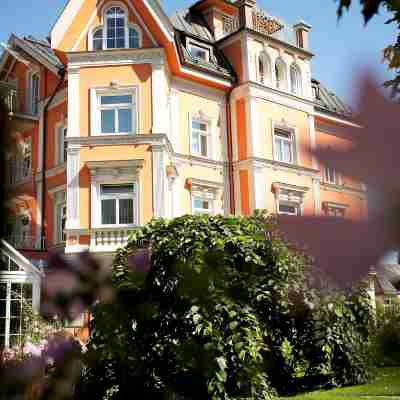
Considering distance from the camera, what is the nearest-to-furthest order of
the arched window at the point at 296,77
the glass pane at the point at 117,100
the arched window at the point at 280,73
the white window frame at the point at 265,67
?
1. the arched window at the point at 296,77
2. the glass pane at the point at 117,100
3. the arched window at the point at 280,73
4. the white window frame at the point at 265,67

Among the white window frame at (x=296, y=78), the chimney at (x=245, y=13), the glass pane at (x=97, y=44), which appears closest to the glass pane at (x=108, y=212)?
the glass pane at (x=97, y=44)

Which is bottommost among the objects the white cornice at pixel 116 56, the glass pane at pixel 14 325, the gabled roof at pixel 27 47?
the glass pane at pixel 14 325

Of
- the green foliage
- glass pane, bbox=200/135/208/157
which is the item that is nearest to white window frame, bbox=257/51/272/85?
glass pane, bbox=200/135/208/157

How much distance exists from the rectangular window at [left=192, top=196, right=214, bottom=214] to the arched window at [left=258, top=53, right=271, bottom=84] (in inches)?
143

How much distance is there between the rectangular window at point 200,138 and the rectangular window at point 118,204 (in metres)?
2.74

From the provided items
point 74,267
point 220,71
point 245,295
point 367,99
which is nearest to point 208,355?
point 245,295

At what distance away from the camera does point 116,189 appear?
46.6 feet

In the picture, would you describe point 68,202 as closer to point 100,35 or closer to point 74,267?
point 100,35

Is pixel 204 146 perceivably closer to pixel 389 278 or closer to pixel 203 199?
Answer: pixel 203 199

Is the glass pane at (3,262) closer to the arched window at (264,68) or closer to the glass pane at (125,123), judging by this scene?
the glass pane at (125,123)

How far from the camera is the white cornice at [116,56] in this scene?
47.9 ft

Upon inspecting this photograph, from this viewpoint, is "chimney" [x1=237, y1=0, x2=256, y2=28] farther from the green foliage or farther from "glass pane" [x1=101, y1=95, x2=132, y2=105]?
the green foliage

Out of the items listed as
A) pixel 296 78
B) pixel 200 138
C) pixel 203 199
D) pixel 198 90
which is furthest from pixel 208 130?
pixel 296 78

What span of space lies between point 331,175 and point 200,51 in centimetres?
1747
